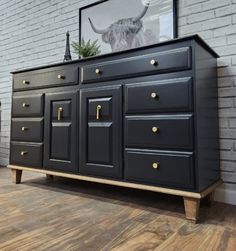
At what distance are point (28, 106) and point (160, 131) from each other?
105cm

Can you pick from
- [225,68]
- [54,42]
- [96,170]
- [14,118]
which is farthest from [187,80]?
[54,42]

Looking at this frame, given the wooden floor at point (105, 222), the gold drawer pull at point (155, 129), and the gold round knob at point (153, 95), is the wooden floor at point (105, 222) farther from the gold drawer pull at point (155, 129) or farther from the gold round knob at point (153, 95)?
the gold round knob at point (153, 95)

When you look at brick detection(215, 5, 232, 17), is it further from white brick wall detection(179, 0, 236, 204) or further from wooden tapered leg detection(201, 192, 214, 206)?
wooden tapered leg detection(201, 192, 214, 206)

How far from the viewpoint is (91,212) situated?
1.23m

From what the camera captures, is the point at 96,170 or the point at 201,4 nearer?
the point at 96,170

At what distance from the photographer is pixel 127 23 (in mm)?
1889

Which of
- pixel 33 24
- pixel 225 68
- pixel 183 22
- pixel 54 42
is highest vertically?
pixel 33 24

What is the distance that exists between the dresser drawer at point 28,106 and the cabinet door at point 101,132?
0.39 metres

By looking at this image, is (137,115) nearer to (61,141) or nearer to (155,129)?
(155,129)

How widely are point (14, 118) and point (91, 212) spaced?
1.03m

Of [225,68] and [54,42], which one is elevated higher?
[54,42]

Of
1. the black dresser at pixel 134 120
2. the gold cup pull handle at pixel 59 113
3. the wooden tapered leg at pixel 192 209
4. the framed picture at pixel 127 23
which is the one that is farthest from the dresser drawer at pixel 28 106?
the wooden tapered leg at pixel 192 209

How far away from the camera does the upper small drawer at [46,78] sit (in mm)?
1575

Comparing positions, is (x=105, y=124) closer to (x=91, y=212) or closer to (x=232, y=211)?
(x=91, y=212)
